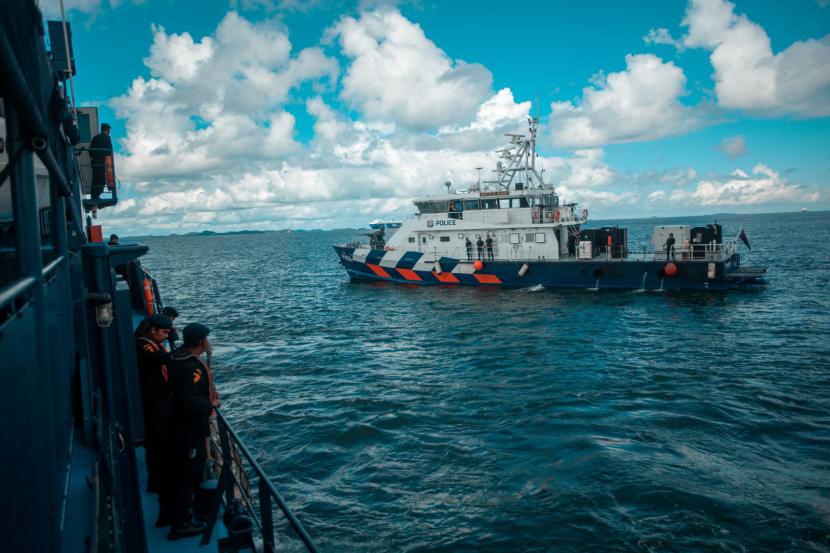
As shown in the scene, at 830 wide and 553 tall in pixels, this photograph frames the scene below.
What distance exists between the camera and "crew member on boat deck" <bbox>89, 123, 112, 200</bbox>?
23.4ft

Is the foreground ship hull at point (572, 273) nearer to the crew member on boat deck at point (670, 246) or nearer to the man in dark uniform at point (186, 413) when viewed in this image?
the crew member on boat deck at point (670, 246)

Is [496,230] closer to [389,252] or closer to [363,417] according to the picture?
[389,252]

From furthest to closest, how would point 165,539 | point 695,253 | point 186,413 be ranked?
point 695,253, point 165,539, point 186,413

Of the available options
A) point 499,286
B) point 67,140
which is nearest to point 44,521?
point 67,140

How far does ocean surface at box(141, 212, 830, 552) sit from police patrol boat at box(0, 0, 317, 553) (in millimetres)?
2103

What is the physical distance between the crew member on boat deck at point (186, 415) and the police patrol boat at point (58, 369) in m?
0.25

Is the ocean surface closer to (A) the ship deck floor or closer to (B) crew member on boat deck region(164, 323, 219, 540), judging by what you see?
(A) the ship deck floor

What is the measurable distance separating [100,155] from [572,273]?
845 inches

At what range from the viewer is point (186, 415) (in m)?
Answer: 4.08

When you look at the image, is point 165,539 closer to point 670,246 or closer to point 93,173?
point 93,173

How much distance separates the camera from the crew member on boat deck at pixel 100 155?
7.12 meters

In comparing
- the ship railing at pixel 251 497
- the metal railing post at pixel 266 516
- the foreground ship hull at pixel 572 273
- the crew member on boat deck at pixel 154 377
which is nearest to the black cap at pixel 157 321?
the crew member on boat deck at pixel 154 377

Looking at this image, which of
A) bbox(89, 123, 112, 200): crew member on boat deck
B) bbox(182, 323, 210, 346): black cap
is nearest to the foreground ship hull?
bbox(89, 123, 112, 200): crew member on boat deck

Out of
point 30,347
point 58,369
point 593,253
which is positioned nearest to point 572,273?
point 593,253
